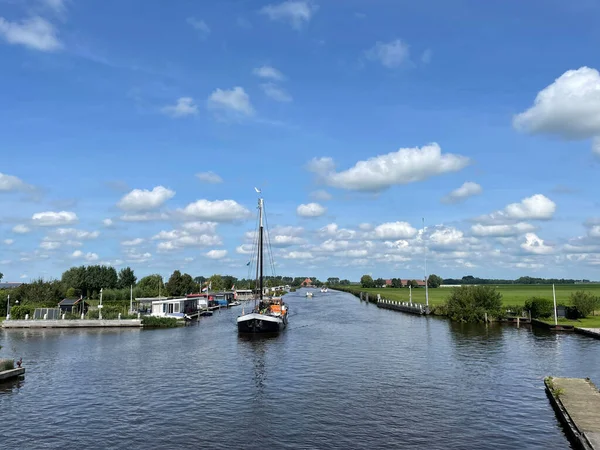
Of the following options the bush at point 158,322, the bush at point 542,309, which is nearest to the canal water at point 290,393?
the bush at point 542,309

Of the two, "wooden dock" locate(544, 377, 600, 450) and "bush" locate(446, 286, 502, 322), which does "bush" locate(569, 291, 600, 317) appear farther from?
"wooden dock" locate(544, 377, 600, 450)

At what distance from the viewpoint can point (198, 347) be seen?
2798 inches

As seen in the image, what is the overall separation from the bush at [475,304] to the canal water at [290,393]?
23.9 meters

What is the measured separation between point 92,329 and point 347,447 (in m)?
79.2

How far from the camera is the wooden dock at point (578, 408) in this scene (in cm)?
2846

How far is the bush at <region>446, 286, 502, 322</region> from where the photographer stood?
332ft

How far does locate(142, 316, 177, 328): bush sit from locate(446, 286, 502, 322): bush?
2508 inches

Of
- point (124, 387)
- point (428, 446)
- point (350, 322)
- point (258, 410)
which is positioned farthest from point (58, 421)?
point (350, 322)

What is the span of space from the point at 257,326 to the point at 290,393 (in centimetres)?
4260

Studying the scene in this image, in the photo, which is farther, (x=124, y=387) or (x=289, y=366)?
(x=289, y=366)

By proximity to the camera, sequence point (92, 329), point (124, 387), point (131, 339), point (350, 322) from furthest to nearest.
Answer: point (350, 322) → point (92, 329) → point (131, 339) → point (124, 387)

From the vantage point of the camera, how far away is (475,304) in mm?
103312

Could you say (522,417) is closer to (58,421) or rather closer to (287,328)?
(58,421)

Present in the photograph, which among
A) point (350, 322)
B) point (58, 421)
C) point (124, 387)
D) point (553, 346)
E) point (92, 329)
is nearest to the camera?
point (58, 421)
